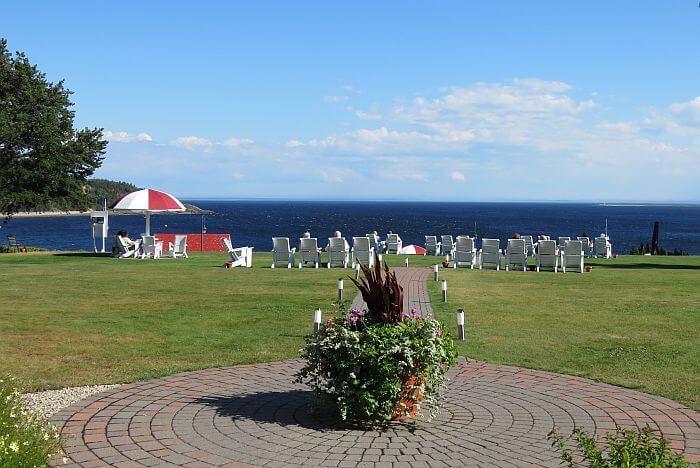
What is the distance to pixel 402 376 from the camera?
5785 mm

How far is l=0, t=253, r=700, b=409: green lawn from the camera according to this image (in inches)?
324

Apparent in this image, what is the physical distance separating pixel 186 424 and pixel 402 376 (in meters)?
1.91

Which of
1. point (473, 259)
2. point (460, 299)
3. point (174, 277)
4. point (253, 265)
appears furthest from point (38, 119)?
point (460, 299)

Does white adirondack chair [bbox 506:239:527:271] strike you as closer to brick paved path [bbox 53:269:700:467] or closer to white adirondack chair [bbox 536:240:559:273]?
white adirondack chair [bbox 536:240:559:273]

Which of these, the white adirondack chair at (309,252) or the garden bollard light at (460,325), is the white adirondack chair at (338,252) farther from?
the garden bollard light at (460,325)

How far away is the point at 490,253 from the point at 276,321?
1289 centimetres

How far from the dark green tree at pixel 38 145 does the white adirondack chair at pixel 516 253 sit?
24.0m

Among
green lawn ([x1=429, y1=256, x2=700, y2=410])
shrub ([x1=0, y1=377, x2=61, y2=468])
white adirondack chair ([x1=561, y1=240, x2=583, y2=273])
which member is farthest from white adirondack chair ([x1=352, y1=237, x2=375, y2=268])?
shrub ([x1=0, y1=377, x2=61, y2=468])

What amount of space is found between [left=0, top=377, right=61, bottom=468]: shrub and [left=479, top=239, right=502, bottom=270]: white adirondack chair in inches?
742

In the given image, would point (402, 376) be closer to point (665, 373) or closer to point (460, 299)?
point (665, 373)

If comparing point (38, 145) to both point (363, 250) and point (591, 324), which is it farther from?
point (591, 324)

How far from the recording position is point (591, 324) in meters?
11.3

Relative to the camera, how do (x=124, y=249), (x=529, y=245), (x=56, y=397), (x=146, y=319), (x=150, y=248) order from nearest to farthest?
1. (x=56, y=397)
2. (x=146, y=319)
3. (x=529, y=245)
4. (x=150, y=248)
5. (x=124, y=249)

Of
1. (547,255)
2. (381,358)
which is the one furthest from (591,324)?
(547,255)
